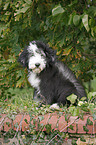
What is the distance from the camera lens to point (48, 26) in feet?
11.5

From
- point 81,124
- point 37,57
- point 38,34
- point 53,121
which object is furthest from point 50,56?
point 38,34

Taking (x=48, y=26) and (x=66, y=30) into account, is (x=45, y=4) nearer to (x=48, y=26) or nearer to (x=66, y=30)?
(x=48, y=26)

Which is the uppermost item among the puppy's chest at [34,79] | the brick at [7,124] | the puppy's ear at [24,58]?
the puppy's ear at [24,58]

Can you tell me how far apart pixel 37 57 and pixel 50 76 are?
1.14 ft

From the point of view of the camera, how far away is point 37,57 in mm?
2877

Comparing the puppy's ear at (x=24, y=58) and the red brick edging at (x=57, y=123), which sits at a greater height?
the puppy's ear at (x=24, y=58)

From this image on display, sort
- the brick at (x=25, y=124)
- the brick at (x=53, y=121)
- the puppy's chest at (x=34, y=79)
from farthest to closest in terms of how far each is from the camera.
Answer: the puppy's chest at (x=34, y=79) → the brick at (x=25, y=124) → the brick at (x=53, y=121)

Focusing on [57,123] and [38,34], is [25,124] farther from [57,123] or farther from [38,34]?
[38,34]

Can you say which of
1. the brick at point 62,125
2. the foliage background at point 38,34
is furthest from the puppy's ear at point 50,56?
the brick at point 62,125

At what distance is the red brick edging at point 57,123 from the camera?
7.77 ft

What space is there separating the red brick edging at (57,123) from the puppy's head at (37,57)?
0.65 metres

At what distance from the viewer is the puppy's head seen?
9.36 feet

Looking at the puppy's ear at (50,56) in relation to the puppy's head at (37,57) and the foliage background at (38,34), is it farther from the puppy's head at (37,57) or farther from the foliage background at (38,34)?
the foliage background at (38,34)

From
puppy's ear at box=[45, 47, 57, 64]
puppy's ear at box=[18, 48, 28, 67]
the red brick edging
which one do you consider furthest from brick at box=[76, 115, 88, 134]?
puppy's ear at box=[18, 48, 28, 67]
